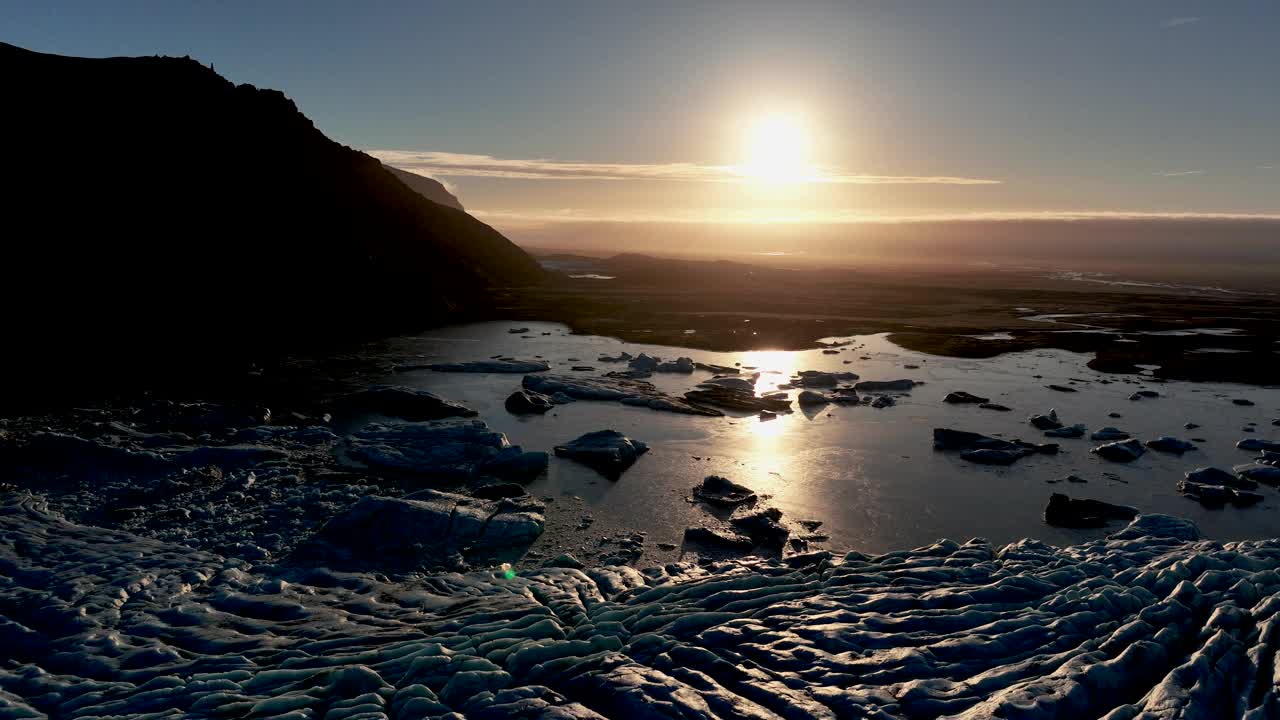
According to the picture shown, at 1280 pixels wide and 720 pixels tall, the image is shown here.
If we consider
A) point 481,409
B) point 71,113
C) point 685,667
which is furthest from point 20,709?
point 71,113

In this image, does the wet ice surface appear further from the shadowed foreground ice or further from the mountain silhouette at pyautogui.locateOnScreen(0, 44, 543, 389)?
the mountain silhouette at pyautogui.locateOnScreen(0, 44, 543, 389)

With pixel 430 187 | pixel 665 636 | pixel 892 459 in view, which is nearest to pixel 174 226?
pixel 892 459

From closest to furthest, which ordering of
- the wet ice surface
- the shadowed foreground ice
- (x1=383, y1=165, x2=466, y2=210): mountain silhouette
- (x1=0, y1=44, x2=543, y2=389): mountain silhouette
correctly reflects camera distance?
the shadowed foreground ice → the wet ice surface → (x1=0, y1=44, x2=543, y2=389): mountain silhouette → (x1=383, y1=165, x2=466, y2=210): mountain silhouette

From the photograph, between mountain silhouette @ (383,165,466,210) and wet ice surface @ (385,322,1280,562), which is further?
mountain silhouette @ (383,165,466,210)

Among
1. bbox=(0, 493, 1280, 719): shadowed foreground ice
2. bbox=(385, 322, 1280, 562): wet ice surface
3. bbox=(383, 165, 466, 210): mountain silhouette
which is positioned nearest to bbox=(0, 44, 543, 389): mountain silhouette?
bbox=(385, 322, 1280, 562): wet ice surface

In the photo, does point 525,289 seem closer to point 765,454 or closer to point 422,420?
point 422,420

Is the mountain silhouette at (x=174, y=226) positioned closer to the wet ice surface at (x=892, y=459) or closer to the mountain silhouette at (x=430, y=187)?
the wet ice surface at (x=892, y=459)
